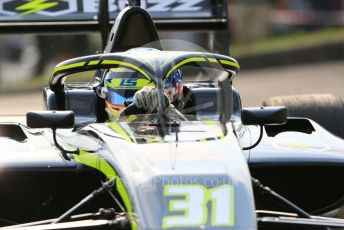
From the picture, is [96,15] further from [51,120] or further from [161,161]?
[161,161]

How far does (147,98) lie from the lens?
5.35 m

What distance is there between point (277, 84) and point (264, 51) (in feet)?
9.51

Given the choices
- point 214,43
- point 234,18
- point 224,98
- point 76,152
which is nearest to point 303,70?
point 234,18

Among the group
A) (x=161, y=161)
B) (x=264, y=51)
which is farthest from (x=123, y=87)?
(x=264, y=51)

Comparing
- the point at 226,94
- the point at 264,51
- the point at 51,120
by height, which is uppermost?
the point at 51,120

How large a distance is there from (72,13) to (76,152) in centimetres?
294

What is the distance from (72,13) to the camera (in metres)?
7.91

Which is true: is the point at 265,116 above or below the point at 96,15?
below

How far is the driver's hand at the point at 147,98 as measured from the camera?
530 centimetres

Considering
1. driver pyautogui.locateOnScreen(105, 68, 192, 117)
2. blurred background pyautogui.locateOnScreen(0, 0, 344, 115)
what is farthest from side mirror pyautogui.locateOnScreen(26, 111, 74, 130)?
blurred background pyautogui.locateOnScreen(0, 0, 344, 115)

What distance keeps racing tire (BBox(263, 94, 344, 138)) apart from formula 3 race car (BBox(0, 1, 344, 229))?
3.21 ft

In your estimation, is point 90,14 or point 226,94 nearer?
point 226,94

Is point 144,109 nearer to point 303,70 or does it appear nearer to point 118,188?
point 118,188

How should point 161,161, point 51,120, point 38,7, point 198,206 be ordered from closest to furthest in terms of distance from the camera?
point 198,206
point 161,161
point 51,120
point 38,7
